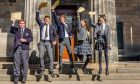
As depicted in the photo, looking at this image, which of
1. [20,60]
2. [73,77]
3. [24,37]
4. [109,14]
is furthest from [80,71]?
[109,14]

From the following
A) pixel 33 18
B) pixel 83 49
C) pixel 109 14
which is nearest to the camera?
pixel 83 49

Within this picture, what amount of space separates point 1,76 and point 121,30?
950cm

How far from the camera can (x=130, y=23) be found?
61.0 feet

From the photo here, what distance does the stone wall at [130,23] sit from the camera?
60.4 feet

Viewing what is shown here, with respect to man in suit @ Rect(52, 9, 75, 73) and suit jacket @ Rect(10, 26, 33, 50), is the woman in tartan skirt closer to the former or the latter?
man in suit @ Rect(52, 9, 75, 73)

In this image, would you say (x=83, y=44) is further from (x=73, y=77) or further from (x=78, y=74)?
(x=73, y=77)

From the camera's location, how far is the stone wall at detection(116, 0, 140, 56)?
725 inches

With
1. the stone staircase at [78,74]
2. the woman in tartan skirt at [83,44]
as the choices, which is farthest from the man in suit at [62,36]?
the stone staircase at [78,74]

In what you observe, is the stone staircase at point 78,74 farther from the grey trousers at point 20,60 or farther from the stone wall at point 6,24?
the stone wall at point 6,24

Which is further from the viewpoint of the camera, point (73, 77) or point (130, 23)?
point (130, 23)

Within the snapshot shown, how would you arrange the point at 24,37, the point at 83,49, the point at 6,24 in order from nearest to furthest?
the point at 24,37
the point at 83,49
the point at 6,24

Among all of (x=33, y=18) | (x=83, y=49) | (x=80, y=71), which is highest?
(x=33, y=18)

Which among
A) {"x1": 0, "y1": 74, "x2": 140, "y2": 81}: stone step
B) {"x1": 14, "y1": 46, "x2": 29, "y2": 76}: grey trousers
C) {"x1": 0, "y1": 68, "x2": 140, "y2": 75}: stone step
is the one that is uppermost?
{"x1": 14, "y1": 46, "x2": 29, "y2": 76}: grey trousers

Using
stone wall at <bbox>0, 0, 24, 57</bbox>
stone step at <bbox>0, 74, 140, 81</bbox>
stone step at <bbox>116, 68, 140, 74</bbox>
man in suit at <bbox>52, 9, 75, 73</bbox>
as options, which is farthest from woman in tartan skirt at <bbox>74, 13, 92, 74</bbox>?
stone wall at <bbox>0, 0, 24, 57</bbox>
